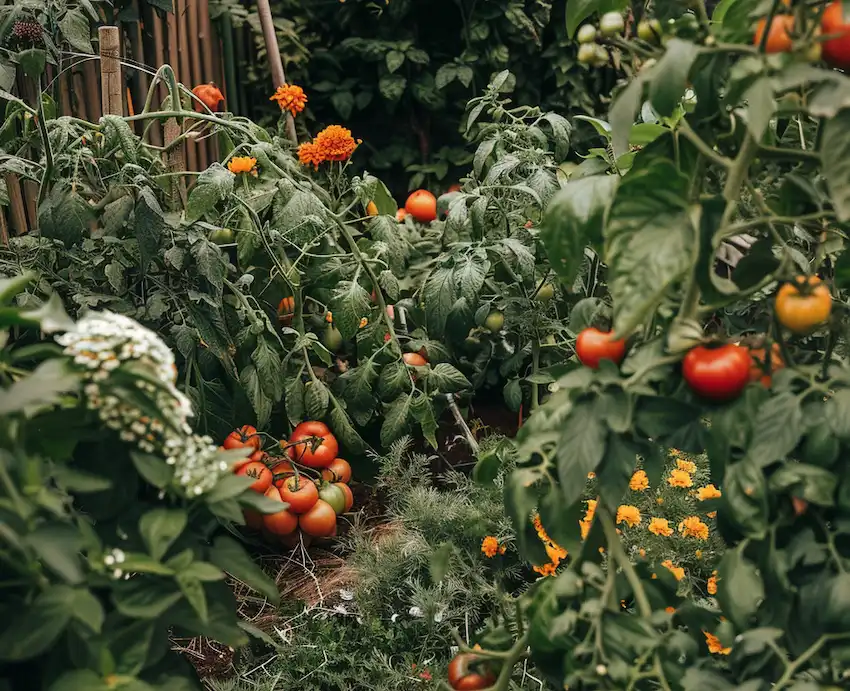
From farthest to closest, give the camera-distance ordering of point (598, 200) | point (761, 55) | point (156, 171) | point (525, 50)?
point (525, 50) < point (156, 171) < point (598, 200) < point (761, 55)

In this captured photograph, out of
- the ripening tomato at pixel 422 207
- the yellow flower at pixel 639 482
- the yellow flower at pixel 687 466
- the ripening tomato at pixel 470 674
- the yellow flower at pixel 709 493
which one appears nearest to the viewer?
the ripening tomato at pixel 470 674

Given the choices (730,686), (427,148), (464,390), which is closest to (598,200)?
(730,686)

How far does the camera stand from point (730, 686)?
990 mm

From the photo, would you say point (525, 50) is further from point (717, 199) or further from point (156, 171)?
point (717, 199)

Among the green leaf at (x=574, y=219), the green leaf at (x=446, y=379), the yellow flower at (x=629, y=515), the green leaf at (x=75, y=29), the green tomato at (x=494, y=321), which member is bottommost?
the green leaf at (x=446, y=379)

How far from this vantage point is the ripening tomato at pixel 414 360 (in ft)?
7.84

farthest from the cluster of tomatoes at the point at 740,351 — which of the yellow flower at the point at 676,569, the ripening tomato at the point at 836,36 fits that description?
the yellow flower at the point at 676,569

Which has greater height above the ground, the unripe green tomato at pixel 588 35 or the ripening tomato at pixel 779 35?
the ripening tomato at pixel 779 35

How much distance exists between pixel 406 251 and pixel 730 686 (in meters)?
1.67

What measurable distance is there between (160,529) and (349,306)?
1.31 metres

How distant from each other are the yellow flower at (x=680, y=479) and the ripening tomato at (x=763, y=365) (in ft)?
3.27

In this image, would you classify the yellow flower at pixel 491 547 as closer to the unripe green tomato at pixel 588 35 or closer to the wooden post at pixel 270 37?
the unripe green tomato at pixel 588 35

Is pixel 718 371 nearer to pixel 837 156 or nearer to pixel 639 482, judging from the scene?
pixel 837 156

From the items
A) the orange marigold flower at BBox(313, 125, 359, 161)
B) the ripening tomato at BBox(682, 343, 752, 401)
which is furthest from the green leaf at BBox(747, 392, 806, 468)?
the orange marigold flower at BBox(313, 125, 359, 161)
